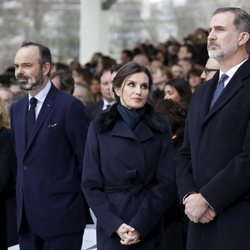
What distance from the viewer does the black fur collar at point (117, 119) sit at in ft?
21.3

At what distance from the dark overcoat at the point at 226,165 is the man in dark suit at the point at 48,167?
1545 mm

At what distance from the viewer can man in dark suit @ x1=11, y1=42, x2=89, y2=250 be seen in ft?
23.0

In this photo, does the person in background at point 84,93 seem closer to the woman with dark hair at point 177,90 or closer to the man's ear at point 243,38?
the woman with dark hair at point 177,90

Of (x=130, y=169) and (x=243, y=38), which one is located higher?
(x=243, y=38)

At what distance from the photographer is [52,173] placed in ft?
23.0

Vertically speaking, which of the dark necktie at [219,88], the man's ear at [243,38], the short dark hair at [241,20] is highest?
the short dark hair at [241,20]

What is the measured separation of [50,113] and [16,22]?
1337 inches

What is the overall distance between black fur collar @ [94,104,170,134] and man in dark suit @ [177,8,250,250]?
2.09 feet

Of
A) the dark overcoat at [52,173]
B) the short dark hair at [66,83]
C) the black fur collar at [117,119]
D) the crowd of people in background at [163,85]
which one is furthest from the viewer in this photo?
the short dark hair at [66,83]

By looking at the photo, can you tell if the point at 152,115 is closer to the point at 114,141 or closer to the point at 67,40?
the point at 114,141

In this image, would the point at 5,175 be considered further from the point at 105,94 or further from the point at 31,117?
the point at 105,94

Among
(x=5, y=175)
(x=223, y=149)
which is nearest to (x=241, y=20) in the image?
(x=223, y=149)

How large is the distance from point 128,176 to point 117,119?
493mm

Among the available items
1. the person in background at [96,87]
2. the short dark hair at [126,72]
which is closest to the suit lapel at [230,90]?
the short dark hair at [126,72]
